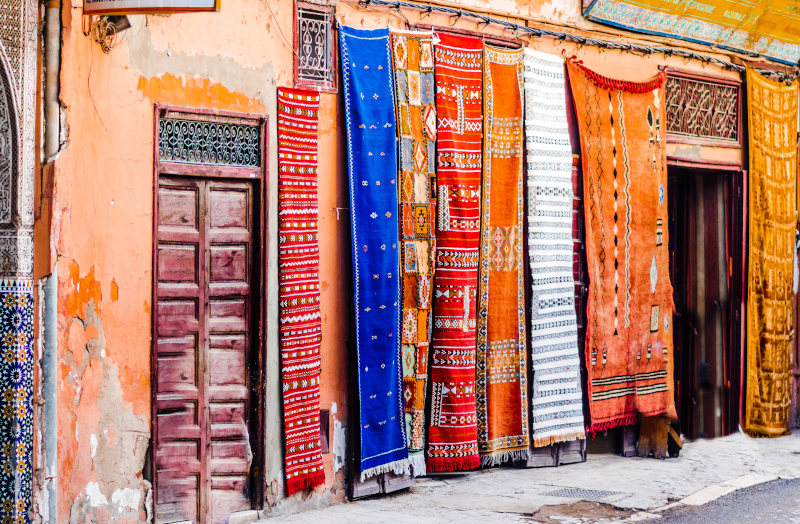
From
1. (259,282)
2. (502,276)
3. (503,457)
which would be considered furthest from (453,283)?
(259,282)

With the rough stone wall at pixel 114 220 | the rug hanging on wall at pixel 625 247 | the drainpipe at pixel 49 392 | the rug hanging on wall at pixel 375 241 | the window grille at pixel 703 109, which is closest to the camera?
the drainpipe at pixel 49 392

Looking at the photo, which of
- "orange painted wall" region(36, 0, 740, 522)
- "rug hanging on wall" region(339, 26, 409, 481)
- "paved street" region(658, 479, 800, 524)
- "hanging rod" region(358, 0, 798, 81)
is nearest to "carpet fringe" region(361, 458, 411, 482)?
"rug hanging on wall" region(339, 26, 409, 481)

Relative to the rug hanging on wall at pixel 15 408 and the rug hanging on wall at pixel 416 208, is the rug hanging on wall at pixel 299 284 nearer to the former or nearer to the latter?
the rug hanging on wall at pixel 416 208

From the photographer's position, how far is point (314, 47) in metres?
6.30

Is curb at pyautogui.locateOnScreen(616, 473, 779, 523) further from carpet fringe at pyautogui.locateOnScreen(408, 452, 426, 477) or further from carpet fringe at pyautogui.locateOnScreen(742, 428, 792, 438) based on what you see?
carpet fringe at pyautogui.locateOnScreen(742, 428, 792, 438)

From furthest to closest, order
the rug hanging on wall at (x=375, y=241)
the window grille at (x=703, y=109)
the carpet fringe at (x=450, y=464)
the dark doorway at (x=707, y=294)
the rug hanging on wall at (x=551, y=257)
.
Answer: the dark doorway at (x=707, y=294) → the window grille at (x=703, y=109) → the rug hanging on wall at (x=551, y=257) → the carpet fringe at (x=450, y=464) → the rug hanging on wall at (x=375, y=241)

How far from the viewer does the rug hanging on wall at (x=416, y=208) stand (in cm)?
668

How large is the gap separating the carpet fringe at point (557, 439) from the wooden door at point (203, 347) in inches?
99.5

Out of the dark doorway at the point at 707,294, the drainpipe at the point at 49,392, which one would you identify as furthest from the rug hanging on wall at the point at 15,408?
the dark doorway at the point at 707,294

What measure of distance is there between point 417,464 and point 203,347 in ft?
6.17

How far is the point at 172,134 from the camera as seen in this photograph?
560 cm

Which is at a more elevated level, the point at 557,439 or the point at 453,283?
the point at 453,283

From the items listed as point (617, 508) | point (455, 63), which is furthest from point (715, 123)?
point (617, 508)

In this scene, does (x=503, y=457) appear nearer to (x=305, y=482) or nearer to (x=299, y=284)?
(x=305, y=482)
